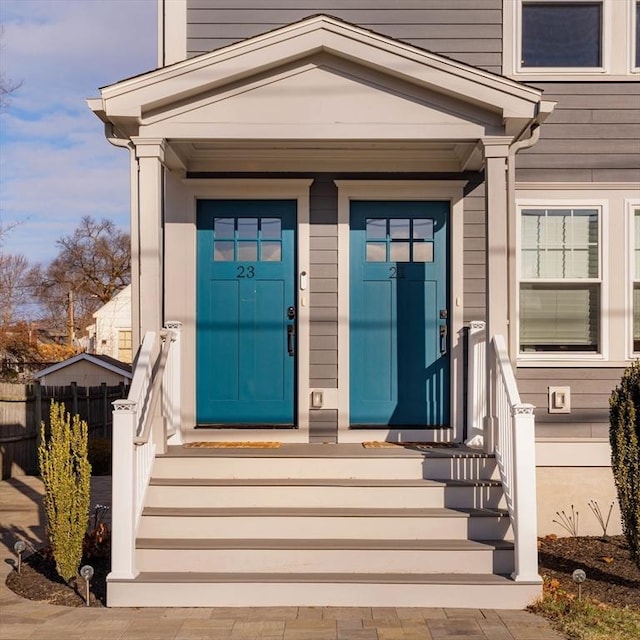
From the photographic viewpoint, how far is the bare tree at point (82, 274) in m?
40.4

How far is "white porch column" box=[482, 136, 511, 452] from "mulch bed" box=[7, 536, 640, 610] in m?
1.44

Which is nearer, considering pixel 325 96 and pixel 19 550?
pixel 19 550

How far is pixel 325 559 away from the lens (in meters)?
5.08

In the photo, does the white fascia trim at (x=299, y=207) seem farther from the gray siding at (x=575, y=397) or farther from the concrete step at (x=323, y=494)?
the gray siding at (x=575, y=397)

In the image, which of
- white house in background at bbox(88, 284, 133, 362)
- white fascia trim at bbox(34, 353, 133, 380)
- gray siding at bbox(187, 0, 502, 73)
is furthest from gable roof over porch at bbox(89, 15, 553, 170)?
white house in background at bbox(88, 284, 133, 362)

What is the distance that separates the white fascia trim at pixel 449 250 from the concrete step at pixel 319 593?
6.82 ft

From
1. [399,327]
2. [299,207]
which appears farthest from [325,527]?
[299,207]

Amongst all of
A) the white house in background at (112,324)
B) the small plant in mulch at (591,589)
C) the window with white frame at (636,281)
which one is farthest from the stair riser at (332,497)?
the white house in background at (112,324)

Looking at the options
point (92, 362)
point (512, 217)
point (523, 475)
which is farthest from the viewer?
point (92, 362)

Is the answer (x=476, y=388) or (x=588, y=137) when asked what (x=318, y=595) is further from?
(x=588, y=137)

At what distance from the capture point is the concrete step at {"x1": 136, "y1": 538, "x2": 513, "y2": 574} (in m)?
5.05

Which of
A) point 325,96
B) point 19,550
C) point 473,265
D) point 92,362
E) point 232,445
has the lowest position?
point 19,550

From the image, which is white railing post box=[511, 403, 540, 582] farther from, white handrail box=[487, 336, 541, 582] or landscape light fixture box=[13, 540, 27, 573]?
landscape light fixture box=[13, 540, 27, 573]

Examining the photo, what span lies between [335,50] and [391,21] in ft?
4.98
